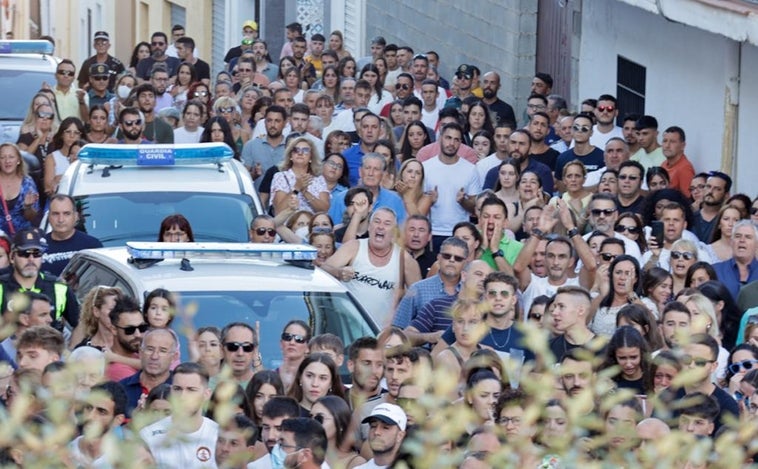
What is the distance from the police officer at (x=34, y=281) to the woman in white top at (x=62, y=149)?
394 centimetres

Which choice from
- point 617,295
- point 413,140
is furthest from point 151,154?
point 617,295

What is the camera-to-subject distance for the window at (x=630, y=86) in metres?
17.2

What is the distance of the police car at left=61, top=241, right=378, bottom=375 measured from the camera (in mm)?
9938

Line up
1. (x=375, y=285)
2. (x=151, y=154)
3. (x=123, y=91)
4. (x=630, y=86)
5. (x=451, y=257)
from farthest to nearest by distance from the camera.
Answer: (x=123, y=91), (x=630, y=86), (x=151, y=154), (x=375, y=285), (x=451, y=257)

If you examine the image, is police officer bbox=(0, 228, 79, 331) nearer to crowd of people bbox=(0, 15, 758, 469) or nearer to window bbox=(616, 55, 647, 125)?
crowd of people bbox=(0, 15, 758, 469)

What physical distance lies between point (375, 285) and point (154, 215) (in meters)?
1.71

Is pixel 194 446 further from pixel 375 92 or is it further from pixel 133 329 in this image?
pixel 375 92

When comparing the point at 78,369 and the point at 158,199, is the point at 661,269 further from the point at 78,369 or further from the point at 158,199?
the point at 78,369

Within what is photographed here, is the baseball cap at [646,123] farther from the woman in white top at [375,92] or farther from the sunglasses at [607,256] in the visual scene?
the woman in white top at [375,92]

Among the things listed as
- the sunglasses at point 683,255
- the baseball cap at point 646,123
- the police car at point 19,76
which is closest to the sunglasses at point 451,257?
the sunglasses at point 683,255

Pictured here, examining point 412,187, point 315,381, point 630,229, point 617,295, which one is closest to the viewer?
point 315,381

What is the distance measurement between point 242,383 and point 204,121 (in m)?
7.92

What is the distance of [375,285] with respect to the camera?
38.4ft

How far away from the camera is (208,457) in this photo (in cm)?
733
